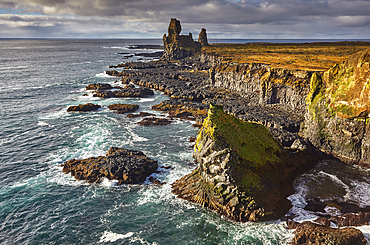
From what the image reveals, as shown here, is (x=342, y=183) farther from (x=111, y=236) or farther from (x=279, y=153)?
(x=111, y=236)

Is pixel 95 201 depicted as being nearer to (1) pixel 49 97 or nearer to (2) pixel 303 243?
(2) pixel 303 243

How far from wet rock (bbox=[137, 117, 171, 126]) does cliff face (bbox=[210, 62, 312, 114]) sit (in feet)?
99.6

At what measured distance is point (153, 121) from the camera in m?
66.4

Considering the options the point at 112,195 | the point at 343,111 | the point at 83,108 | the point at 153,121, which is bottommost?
the point at 112,195

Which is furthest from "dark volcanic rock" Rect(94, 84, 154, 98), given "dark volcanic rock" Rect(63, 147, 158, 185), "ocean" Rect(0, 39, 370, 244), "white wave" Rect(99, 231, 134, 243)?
"white wave" Rect(99, 231, 134, 243)

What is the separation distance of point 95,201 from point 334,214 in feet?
101

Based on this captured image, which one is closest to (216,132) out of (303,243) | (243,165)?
(243,165)

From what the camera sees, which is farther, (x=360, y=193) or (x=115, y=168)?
(x=115, y=168)

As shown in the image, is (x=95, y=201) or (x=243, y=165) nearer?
(x=243, y=165)

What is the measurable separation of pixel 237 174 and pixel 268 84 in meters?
48.7

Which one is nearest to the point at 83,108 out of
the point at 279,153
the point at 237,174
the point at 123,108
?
the point at 123,108

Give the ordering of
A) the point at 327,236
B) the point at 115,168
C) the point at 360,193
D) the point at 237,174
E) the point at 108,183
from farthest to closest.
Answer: the point at 115,168 → the point at 108,183 → the point at 360,193 → the point at 237,174 → the point at 327,236

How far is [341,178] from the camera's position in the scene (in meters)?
37.0

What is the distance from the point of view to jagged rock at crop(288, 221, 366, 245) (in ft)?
78.4
